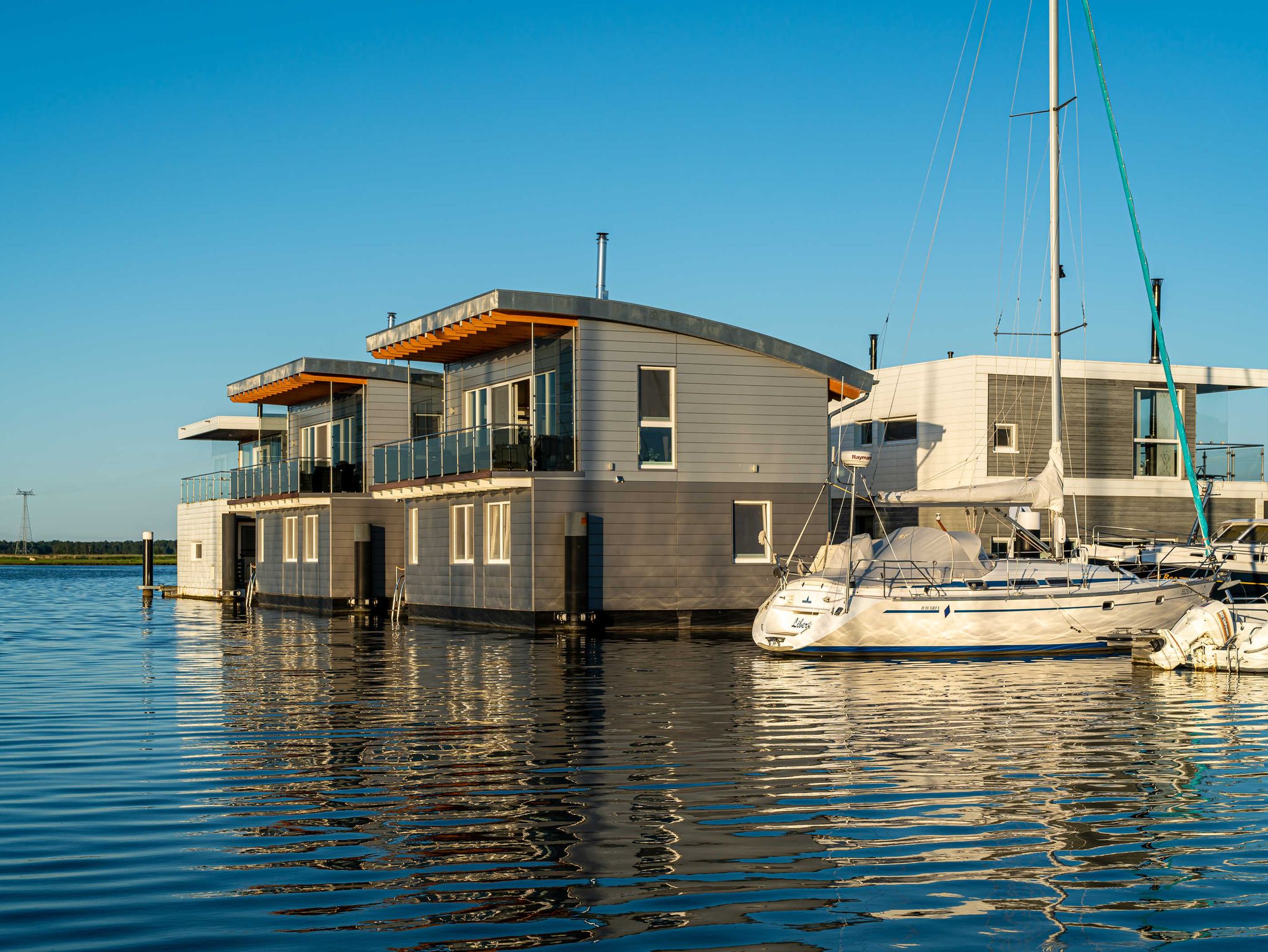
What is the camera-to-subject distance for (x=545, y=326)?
27.9 meters

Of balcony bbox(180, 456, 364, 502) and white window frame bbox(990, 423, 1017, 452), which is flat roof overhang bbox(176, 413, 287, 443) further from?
white window frame bbox(990, 423, 1017, 452)

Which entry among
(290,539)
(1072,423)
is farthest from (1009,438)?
(290,539)

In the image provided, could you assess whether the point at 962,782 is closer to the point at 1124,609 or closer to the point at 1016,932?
the point at 1016,932

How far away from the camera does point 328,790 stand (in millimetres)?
10078

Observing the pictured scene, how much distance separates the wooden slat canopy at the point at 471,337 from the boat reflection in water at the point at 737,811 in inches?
436

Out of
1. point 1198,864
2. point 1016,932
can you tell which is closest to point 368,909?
point 1016,932

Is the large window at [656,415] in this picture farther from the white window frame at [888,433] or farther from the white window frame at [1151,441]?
the white window frame at [1151,441]

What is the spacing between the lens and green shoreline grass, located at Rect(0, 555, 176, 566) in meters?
146

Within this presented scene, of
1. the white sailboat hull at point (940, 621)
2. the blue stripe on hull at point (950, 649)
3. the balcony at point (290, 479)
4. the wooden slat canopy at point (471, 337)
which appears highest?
the wooden slat canopy at point (471, 337)

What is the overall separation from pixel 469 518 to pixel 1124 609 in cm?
1478

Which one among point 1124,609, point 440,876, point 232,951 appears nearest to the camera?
point 232,951

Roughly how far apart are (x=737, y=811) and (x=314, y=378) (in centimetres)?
3016

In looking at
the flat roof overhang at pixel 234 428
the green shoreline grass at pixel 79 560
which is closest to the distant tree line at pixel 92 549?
the green shoreline grass at pixel 79 560

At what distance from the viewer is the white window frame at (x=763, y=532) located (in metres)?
28.6
